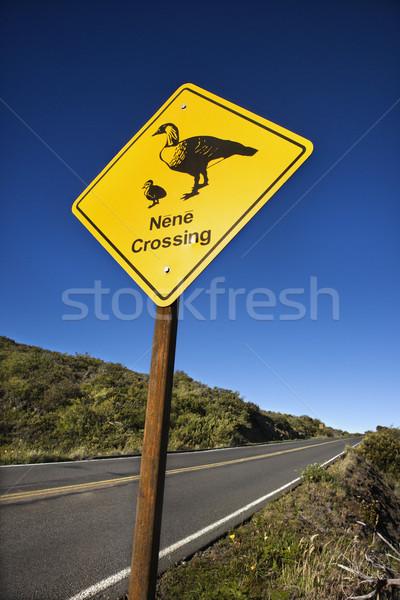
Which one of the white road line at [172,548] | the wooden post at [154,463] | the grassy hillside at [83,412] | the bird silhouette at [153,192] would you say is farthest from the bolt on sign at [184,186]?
the grassy hillside at [83,412]

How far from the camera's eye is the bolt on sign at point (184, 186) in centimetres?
131

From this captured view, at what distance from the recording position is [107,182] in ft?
5.56

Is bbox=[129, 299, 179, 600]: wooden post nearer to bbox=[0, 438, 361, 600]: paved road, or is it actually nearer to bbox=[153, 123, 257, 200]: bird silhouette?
bbox=[153, 123, 257, 200]: bird silhouette

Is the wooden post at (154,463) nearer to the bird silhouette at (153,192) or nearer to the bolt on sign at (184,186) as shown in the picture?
the bolt on sign at (184,186)

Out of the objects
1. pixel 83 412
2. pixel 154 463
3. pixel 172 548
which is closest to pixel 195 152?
pixel 154 463

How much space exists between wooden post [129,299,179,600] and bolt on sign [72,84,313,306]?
152 millimetres

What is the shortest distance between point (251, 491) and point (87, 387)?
1197 cm

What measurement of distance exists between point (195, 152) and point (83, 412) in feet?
46.5

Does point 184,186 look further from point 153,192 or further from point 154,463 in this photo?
point 154,463

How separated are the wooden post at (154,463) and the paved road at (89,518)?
238cm

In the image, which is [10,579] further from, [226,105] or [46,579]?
[226,105]

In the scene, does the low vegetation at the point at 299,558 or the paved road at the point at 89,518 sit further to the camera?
the paved road at the point at 89,518

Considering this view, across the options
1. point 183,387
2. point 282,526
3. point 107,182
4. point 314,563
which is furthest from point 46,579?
point 183,387

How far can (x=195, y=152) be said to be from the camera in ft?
4.96
